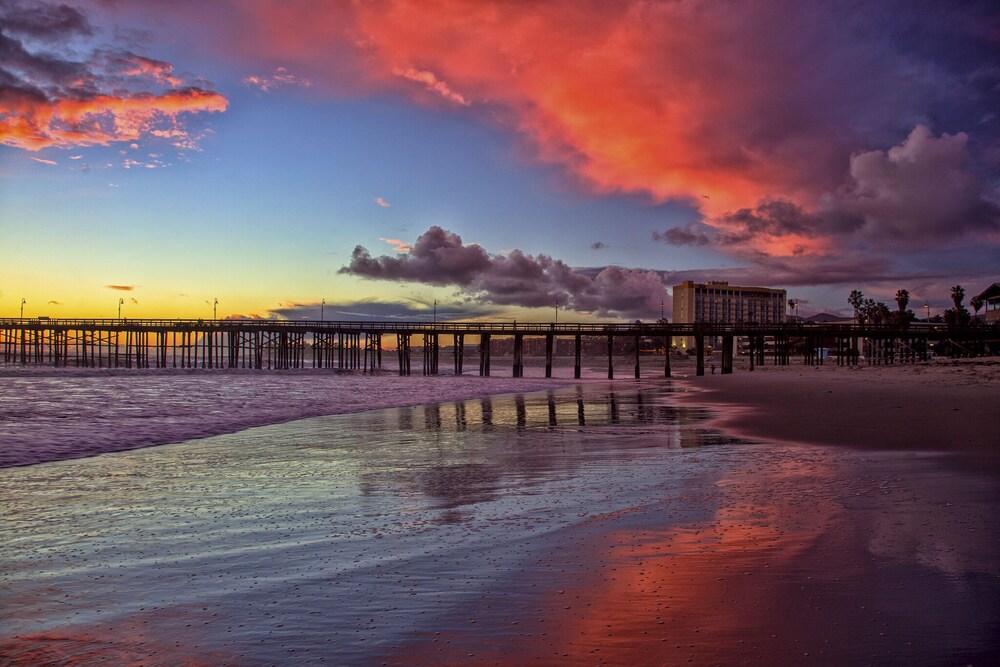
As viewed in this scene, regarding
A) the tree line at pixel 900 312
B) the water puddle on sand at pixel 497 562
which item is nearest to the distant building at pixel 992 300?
the tree line at pixel 900 312

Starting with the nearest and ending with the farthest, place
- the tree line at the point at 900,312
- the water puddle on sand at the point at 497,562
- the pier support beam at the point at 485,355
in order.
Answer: the water puddle on sand at the point at 497,562 → the pier support beam at the point at 485,355 → the tree line at the point at 900,312

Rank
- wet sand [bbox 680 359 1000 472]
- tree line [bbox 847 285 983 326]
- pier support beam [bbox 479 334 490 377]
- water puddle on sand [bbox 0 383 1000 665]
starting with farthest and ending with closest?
tree line [bbox 847 285 983 326], pier support beam [bbox 479 334 490 377], wet sand [bbox 680 359 1000 472], water puddle on sand [bbox 0 383 1000 665]

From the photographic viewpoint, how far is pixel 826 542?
5.98m

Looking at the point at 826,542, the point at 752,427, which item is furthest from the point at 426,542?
the point at 752,427

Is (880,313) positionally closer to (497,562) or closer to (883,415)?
(883,415)

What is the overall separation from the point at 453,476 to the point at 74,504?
5.16 m

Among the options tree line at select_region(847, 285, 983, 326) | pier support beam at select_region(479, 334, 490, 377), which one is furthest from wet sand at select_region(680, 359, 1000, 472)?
tree line at select_region(847, 285, 983, 326)

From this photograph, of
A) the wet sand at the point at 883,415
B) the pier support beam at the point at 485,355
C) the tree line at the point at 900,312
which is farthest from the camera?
the tree line at the point at 900,312

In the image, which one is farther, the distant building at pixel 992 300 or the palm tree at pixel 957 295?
the palm tree at pixel 957 295

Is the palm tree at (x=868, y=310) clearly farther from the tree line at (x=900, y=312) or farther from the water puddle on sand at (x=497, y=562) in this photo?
the water puddle on sand at (x=497, y=562)

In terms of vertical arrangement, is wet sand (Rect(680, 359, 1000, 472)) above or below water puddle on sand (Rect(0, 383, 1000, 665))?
below

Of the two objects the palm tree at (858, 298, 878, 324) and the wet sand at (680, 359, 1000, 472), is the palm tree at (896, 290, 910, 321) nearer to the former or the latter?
the palm tree at (858, 298, 878, 324)

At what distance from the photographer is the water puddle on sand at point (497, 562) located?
3926mm

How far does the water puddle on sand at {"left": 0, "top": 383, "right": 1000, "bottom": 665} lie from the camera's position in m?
3.93
